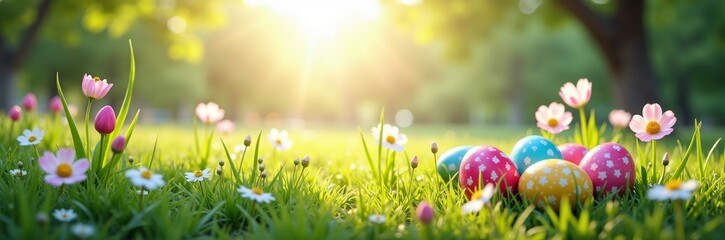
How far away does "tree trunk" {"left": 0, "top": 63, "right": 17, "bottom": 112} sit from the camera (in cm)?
1218

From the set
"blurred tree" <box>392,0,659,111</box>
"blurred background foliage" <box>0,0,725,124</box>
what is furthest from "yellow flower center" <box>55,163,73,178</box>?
"blurred background foliage" <box>0,0,725,124</box>

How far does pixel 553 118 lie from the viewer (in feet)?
10.2

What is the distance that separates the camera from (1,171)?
2.59 m

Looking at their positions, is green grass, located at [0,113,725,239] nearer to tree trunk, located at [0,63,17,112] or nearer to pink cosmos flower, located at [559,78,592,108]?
pink cosmos flower, located at [559,78,592,108]

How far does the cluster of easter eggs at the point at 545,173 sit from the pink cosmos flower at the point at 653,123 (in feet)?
0.43

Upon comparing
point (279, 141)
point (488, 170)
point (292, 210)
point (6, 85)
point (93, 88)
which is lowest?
point (292, 210)

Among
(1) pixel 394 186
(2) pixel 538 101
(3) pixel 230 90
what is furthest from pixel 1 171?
(2) pixel 538 101

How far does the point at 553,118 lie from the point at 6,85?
13331mm

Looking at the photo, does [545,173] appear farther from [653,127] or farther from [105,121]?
[105,121]

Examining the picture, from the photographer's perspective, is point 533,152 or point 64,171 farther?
point 533,152

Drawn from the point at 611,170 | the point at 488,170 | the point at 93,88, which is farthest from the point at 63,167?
the point at 611,170

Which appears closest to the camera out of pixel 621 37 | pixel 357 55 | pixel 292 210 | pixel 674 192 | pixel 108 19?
pixel 674 192

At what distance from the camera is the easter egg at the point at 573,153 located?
3.10m

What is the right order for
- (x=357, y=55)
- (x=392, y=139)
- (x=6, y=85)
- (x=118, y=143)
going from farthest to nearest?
1. (x=357, y=55)
2. (x=6, y=85)
3. (x=392, y=139)
4. (x=118, y=143)
